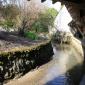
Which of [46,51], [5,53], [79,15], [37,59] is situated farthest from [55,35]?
[79,15]

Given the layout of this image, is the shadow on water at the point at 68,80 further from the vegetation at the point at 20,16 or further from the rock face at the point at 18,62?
the vegetation at the point at 20,16

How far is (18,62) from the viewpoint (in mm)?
18109

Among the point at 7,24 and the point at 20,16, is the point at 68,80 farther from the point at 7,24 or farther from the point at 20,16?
the point at 7,24

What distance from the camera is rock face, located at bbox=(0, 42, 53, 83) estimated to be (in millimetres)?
15879

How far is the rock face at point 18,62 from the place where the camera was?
1588 centimetres

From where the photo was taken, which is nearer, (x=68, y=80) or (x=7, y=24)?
(x=68, y=80)

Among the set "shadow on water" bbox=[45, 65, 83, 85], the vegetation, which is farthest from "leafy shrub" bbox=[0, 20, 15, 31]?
"shadow on water" bbox=[45, 65, 83, 85]

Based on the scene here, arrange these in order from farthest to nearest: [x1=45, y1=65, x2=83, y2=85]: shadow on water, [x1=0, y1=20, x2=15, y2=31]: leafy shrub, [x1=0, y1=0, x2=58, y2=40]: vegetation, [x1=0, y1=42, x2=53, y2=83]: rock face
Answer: [x1=0, y1=20, x2=15, y2=31]: leafy shrub < [x1=0, y1=0, x2=58, y2=40]: vegetation < [x1=45, y1=65, x2=83, y2=85]: shadow on water < [x1=0, y1=42, x2=53, y2=83]: rock face

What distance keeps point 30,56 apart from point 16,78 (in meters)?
3.55

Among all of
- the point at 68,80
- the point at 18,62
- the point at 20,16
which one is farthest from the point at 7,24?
the point at 68,80

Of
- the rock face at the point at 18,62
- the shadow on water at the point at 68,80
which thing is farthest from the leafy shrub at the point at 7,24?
the shadow on water at the point at 68,80

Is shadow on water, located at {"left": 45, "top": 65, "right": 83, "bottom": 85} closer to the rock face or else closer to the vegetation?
the rock face

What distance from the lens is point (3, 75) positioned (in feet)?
51.9

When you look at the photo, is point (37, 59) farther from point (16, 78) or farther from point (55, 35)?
point (55, 35)
